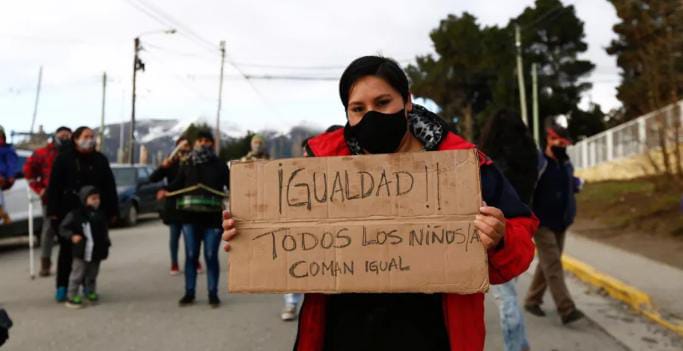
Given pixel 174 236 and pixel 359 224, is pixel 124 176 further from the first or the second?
pixel 359 224

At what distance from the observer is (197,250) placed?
6.35 m

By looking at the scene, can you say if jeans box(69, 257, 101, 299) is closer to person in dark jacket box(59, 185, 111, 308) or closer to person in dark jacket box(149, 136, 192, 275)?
person in dark jacket box(59, 185, 111, 308)

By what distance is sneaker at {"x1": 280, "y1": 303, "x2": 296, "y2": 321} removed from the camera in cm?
579

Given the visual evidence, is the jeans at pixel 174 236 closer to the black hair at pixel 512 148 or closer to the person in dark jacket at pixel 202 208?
the person in dark jacket at pixel 202 208

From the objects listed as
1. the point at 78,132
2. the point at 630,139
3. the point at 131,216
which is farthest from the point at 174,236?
the point at 630,139

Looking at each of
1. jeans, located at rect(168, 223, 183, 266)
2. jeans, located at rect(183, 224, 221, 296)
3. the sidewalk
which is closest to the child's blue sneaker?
jeans, located at rect(183, 224, 221, 296)

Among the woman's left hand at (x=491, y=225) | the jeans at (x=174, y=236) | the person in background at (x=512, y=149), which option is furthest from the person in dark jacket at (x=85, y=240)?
the woman's left hand at (x=491, y=225)

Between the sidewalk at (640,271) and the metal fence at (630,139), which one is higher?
the metal fence at (630,139)

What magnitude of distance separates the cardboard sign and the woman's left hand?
51mm

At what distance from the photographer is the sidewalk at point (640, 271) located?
20.4 feet

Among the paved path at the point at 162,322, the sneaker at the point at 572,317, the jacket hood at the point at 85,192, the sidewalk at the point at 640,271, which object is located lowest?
the paved path at the point at 162,322

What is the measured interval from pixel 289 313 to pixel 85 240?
2.33 meters

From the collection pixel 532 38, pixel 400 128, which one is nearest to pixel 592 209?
pixel 400 128

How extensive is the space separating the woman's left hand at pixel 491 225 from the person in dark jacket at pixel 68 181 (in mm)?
5617
